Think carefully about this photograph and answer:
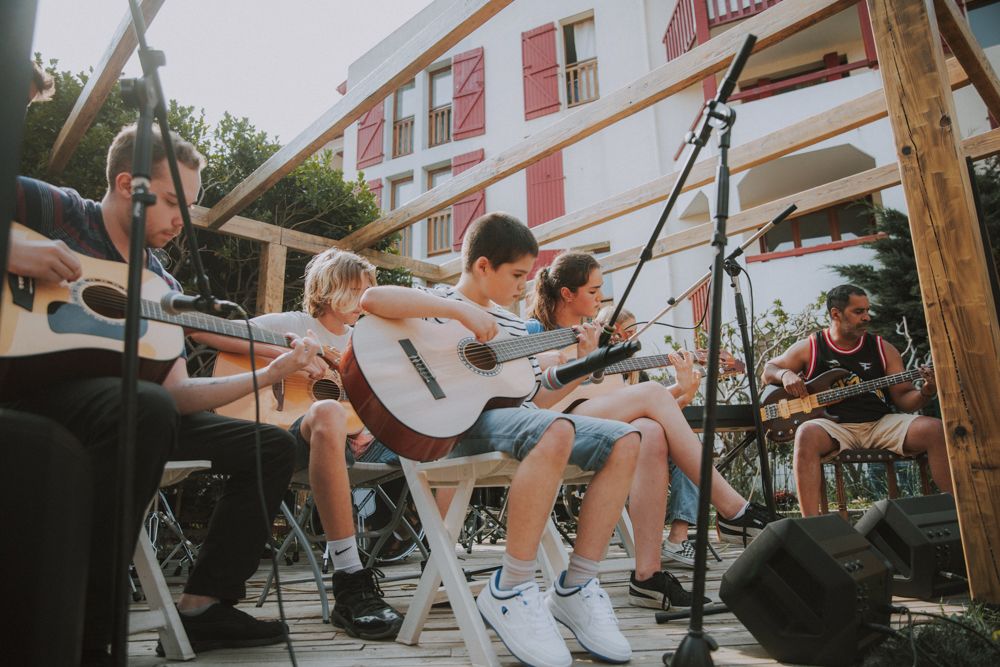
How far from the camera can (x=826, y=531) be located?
56.3 inches

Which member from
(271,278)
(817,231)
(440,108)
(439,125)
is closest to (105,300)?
(271,278)

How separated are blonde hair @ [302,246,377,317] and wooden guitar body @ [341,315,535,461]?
848mm

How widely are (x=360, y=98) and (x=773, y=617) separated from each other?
3.09 metres

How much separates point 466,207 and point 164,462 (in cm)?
932

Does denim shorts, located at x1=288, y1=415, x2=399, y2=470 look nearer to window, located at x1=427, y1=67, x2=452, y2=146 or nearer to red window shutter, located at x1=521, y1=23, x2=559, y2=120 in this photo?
red window shutter, located at x1=521, y1=23, x2=559, y2=120

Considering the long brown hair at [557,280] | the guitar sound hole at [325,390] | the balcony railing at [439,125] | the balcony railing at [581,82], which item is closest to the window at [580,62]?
the balcony railing at [581,82]

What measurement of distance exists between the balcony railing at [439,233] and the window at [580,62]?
283cm

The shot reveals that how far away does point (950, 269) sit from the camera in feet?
6.22

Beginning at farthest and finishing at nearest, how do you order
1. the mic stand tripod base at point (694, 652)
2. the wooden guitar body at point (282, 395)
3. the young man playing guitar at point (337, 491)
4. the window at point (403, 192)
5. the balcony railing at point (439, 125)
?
the window at point (403, 192)
the balcony railing at point (439, 125)
the wooden guitar body at point (282, 395)
the young man playing guitar at point (337, 491)
the mic stand tripod base at point (694, 652)

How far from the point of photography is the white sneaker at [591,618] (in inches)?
53.9

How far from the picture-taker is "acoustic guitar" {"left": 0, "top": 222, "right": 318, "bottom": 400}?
1208mm

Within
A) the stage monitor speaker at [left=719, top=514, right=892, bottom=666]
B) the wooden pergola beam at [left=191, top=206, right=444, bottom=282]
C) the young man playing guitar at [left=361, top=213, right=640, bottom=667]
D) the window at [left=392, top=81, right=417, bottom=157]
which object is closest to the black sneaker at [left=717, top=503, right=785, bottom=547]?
the stage monitor speaker at [left=719, top=514, right=892, bottom=666]

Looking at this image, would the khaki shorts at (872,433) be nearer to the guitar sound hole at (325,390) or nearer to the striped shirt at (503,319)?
the striped shirt at (503,319)

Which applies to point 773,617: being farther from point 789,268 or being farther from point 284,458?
point 789,268
